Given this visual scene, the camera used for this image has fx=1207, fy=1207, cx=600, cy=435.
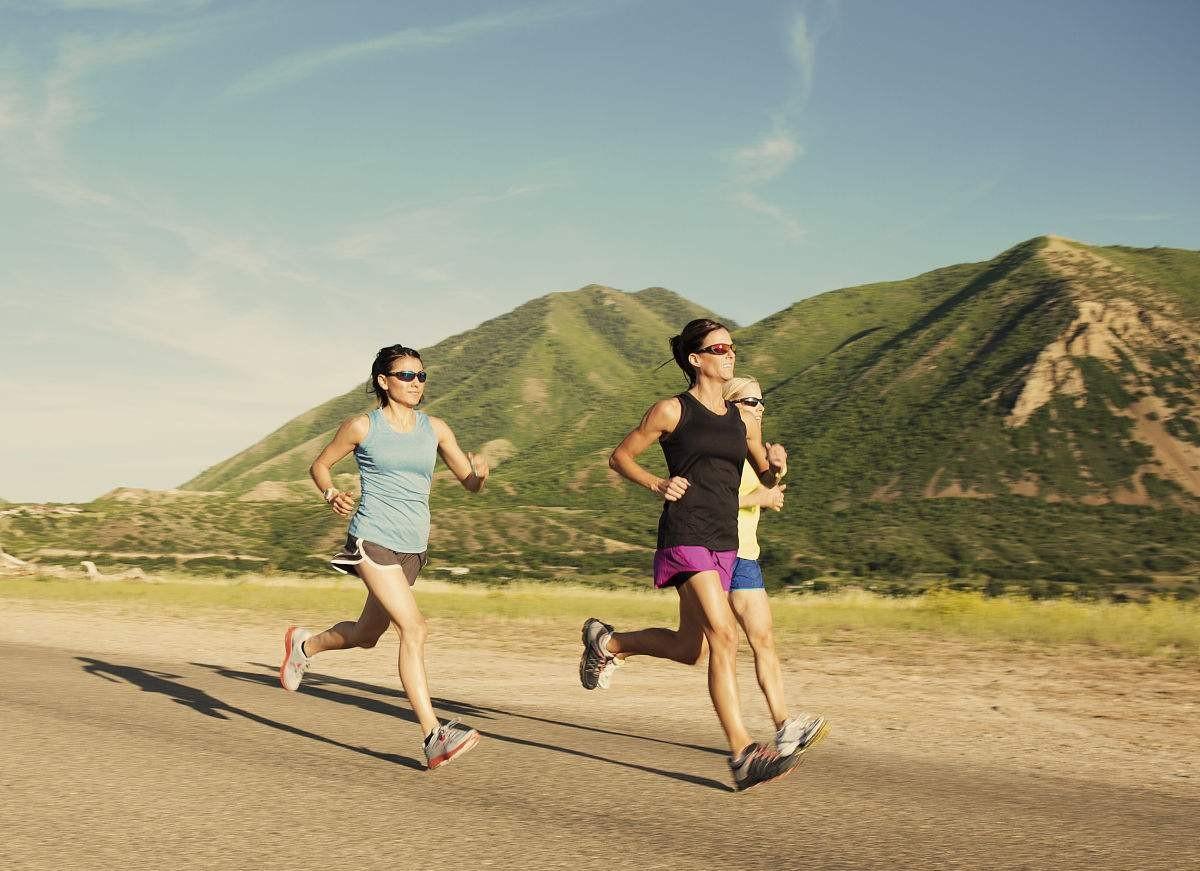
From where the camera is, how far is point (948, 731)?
347 inches

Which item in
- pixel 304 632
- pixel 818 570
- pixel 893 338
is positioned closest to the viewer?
pixel 304 632

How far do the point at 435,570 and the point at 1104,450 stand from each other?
5515 centimetres

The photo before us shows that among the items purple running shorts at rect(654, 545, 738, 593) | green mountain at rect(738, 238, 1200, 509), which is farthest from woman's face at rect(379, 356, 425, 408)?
green mountain at rect(738, 238, 1200, 509)

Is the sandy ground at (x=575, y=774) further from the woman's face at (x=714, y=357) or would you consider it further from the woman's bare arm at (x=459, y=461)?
the woman's face at (x=714, y=357)

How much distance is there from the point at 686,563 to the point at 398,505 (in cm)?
176

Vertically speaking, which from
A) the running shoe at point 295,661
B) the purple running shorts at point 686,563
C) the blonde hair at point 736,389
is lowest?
the running shoe at point 295,661

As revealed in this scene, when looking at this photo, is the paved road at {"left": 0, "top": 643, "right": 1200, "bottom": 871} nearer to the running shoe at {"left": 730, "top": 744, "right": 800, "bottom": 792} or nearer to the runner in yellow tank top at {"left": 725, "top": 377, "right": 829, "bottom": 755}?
the running shoe at {"left": 730, "top": 744, "right": 800, "bottom": 792}

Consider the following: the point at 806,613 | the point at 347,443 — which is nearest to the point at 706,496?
the point at 347,443

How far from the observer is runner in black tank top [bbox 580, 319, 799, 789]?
616 cm

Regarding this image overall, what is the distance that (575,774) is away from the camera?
21.6 feet

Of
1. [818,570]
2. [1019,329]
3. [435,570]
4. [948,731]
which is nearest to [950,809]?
[948,731]

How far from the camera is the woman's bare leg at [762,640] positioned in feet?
A: 22.8

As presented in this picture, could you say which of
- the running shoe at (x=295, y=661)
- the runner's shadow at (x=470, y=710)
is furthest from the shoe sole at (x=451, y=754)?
the running shoe at (x=295, y=661)

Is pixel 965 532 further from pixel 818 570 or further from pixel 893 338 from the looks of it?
pixel 893 338
